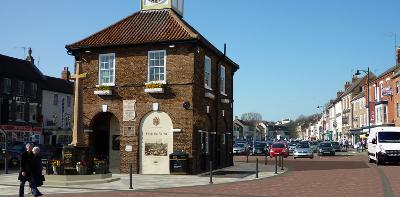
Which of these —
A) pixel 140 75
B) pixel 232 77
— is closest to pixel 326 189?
pixel 140 75

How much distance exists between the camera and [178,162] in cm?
2356

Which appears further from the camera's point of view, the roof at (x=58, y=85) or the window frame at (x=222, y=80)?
the roof at (x=58, y=85)

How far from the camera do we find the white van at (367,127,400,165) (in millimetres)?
30483

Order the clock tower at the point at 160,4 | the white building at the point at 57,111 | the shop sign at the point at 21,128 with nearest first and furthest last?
the clock tower at the point at 160,4 < the shop sign at the point at 21,128 < the white building at the point at 57,111

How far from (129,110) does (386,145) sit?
17177 millimetres

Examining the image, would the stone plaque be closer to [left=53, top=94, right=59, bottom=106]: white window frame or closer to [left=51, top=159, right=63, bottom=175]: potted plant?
[left=51, top=159, right=63, bottom=175]: potted plant

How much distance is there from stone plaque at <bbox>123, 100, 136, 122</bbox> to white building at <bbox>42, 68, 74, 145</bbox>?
33386 millimetres

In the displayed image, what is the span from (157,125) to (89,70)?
5.31 metres

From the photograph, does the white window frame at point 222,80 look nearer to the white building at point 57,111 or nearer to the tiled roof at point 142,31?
the tiled roof at point 142,31

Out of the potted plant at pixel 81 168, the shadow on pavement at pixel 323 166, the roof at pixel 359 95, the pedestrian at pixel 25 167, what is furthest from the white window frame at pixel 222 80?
the roof at pixel 359 95

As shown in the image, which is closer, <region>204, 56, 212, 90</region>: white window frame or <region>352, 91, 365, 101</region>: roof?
<region>204, 56, 212, 90</region>: white window frame

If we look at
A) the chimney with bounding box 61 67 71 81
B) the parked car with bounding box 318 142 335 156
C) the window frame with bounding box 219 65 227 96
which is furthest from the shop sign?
the parked car with bounding box 318 142 335 156

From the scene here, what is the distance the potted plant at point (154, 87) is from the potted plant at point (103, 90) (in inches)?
84.2

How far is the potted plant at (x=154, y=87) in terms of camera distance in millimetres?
24109
